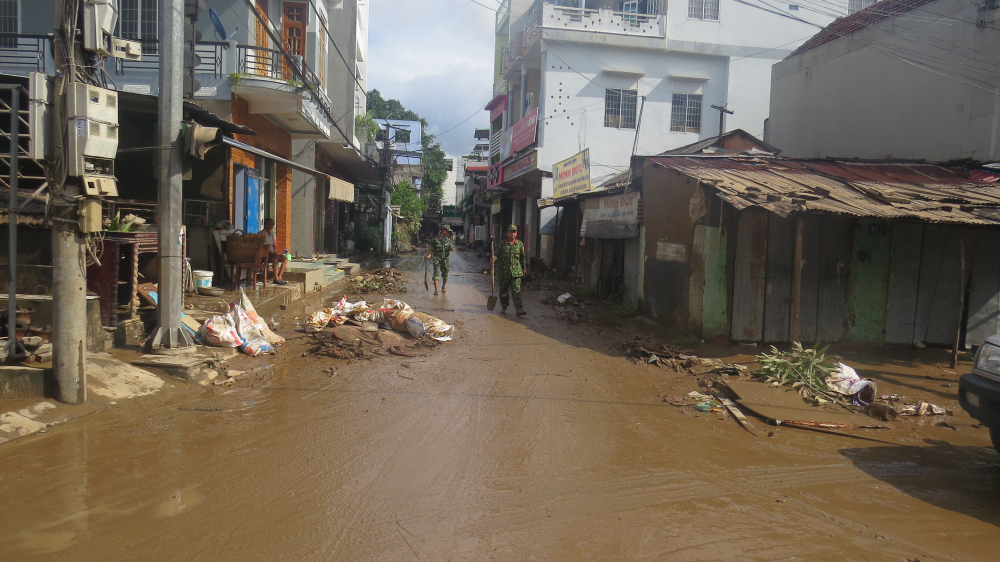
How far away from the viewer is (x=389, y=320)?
9570mm

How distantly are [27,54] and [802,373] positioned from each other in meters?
15.6

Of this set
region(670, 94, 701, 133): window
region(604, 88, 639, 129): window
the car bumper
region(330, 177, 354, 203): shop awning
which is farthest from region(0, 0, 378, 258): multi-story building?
region(670, 94, 701, 133): window

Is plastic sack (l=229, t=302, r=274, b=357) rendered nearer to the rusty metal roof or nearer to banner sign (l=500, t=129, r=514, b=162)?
the rusty metal roof

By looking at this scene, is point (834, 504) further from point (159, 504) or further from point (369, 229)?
point (369, 229)

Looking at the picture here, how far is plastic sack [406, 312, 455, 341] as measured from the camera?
916 cm

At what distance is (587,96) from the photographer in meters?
23.5

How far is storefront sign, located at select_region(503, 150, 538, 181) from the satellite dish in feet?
39.4

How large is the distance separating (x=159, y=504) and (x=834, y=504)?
4450 millimetres

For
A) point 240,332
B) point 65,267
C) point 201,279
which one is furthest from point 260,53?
point 65,267

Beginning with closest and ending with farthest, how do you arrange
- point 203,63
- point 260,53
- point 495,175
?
1. point 203,63
2. point 260,53
3. point 495,175

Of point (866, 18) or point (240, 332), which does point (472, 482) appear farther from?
point (866, 18)

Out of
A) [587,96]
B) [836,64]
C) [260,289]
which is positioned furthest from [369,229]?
[836,64]

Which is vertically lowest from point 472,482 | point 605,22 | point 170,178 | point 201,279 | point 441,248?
point 472,482

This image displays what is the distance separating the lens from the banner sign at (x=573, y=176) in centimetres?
1698
